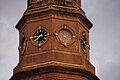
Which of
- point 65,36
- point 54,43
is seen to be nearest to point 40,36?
point 54,43

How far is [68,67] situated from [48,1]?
851cm

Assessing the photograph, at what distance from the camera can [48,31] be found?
87875 millimetres

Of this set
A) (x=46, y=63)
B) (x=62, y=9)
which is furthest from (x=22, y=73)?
(x=62, y=9)

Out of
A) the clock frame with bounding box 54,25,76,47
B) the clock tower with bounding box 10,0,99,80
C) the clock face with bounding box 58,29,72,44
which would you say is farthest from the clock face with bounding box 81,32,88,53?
the clock face with bounding box 58,29,72,44

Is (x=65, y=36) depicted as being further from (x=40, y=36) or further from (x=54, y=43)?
(x=40, y=36)

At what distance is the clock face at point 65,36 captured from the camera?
87875 mm

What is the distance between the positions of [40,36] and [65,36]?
8.97 ft

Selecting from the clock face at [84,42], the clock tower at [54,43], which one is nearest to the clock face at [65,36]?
the clock tower at [54,43]

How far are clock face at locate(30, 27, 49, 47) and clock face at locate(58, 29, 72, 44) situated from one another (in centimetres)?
151

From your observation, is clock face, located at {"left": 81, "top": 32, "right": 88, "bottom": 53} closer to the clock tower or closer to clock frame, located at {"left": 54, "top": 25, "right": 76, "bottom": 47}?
the clock tower

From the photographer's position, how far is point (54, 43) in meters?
87.2

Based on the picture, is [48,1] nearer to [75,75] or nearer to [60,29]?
[60,29]

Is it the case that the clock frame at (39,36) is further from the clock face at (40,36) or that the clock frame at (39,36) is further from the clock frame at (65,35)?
the clock frame at (65,35)

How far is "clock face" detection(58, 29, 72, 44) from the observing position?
87.9m
